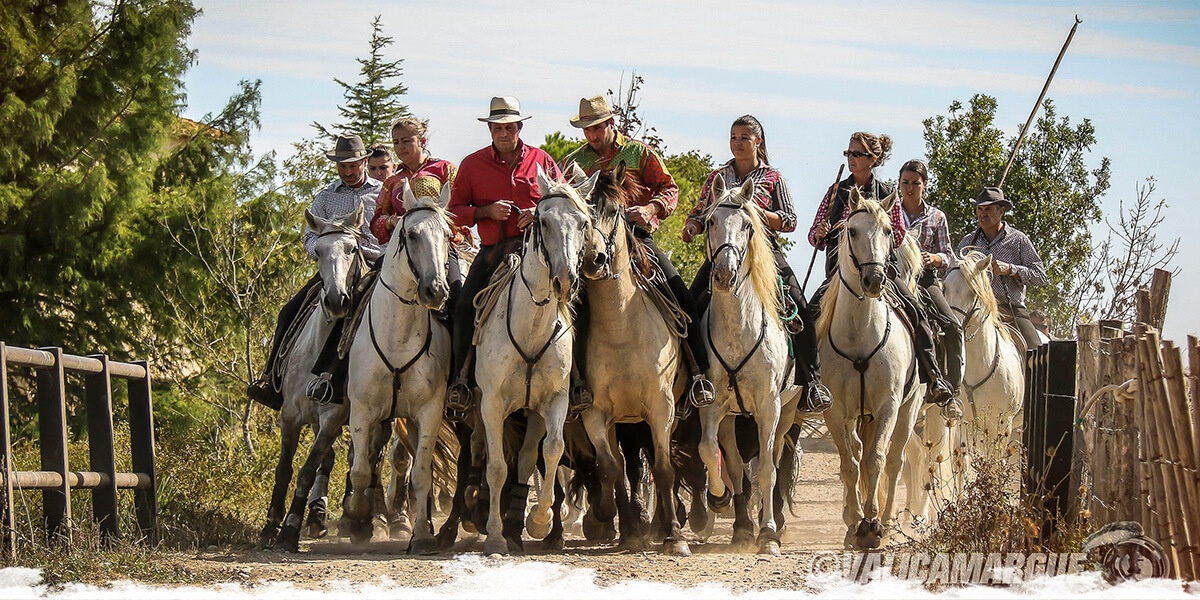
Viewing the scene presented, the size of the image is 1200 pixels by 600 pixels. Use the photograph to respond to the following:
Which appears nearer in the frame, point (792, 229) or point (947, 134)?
point (792, 229)

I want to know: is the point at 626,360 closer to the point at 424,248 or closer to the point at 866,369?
the point at 424,248

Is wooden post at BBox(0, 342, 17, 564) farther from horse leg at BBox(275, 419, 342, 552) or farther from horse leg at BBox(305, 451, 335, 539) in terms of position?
horse leg at BBox(305, 451, 335, 539)

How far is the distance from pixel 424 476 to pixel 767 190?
135 inches

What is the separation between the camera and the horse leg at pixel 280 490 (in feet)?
35.3

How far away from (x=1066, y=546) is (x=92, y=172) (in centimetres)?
1384

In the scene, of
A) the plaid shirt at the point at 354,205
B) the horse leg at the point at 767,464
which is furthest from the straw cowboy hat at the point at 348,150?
the horse leg at the point at 767,464

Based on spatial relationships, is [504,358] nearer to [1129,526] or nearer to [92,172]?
[1129,526]

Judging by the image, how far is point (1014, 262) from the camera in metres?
14.8

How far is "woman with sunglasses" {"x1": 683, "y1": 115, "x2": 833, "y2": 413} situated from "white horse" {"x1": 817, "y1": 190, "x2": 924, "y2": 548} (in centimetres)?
29

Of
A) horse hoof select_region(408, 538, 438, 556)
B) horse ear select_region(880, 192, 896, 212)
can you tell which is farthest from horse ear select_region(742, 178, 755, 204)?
horse hoof select_region(408, 538, 438, 556)

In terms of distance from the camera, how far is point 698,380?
33.9 feet

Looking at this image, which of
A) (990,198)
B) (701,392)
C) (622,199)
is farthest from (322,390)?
(990,198)

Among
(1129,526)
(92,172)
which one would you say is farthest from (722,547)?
(92,172)

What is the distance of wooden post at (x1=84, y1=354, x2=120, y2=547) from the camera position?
9648 millimetres
